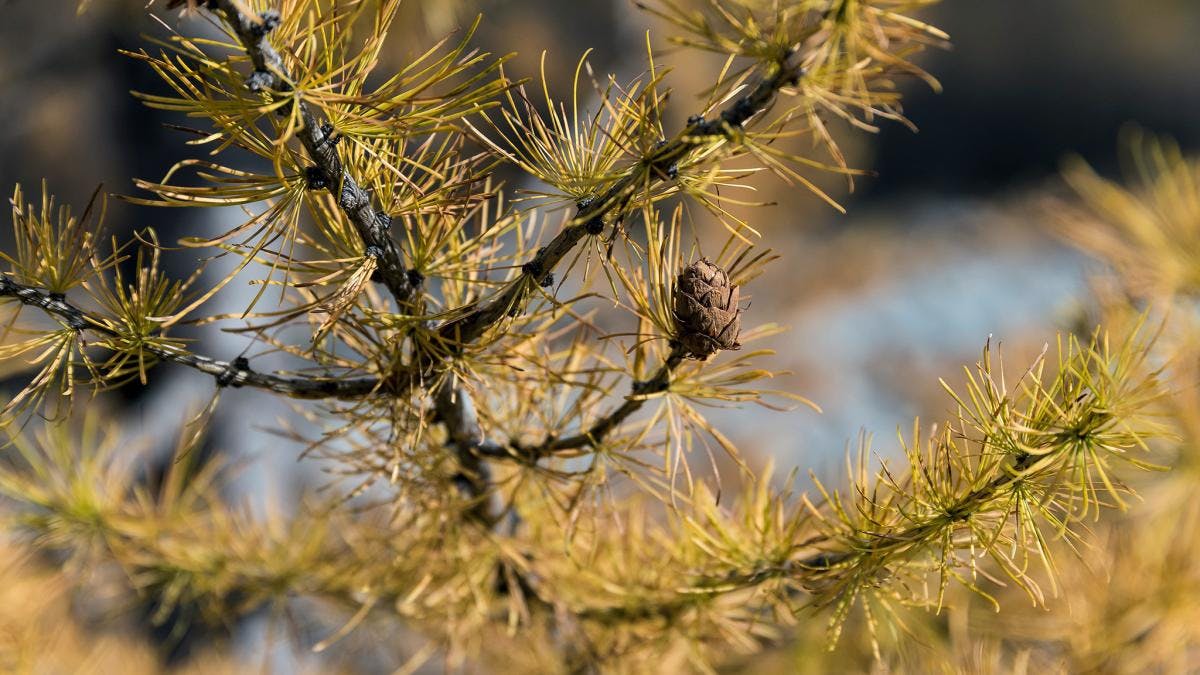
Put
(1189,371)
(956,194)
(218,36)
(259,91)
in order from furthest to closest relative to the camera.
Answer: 1. (956,194)
2. (218,36)
3. (1189,371)
4. (259,91)

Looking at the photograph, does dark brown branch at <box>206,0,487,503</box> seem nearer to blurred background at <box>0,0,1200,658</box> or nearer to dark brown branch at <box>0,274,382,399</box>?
dark brown branch at <box>0,274,382,399</box>

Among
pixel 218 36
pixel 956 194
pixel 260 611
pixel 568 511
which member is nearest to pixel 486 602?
pixel 568 511

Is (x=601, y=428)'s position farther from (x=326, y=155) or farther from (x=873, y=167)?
(x=873, y=167)

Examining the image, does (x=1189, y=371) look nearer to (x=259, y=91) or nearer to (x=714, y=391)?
(x=714, y=391)

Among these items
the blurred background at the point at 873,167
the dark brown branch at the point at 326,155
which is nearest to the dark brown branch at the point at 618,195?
the dark brown branch at the point at 326,155

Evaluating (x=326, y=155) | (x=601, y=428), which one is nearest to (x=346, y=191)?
(x=326, y=155)

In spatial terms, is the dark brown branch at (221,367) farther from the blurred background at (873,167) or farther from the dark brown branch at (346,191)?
the blurred background at (873,167)

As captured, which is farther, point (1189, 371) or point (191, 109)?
point (1189, 371)
